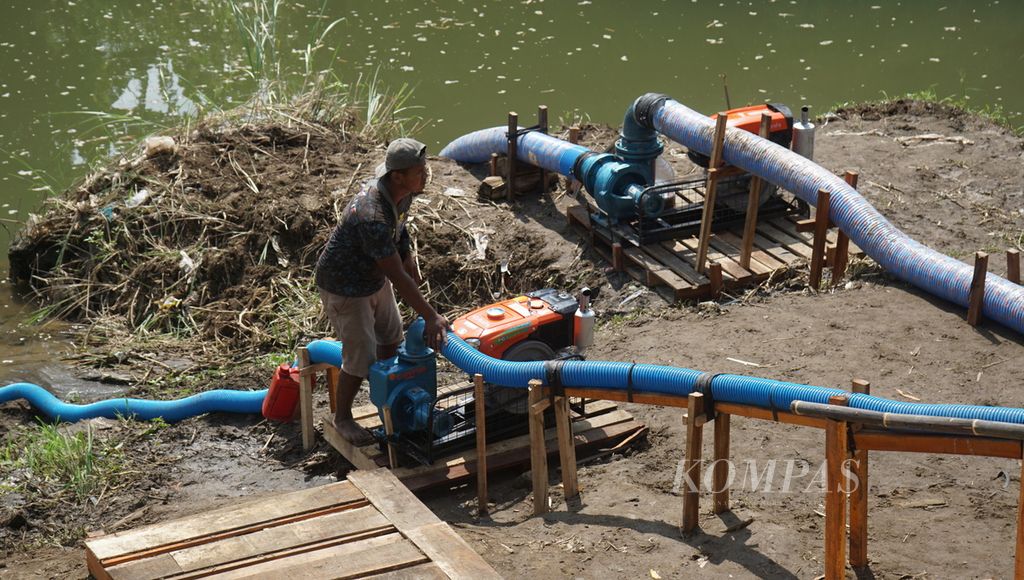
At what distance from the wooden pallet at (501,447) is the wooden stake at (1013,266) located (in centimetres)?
266

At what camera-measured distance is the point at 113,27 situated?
15469 mm

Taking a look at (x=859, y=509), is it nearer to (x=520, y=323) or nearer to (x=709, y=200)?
(x=520, y=323)

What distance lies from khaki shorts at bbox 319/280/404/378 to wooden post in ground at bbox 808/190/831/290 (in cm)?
305

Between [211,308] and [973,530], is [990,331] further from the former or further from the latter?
[211,308]

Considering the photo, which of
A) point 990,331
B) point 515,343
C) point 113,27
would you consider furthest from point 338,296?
point 113,27

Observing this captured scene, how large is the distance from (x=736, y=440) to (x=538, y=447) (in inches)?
44.8

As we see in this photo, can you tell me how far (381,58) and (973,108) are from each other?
7.31 metres

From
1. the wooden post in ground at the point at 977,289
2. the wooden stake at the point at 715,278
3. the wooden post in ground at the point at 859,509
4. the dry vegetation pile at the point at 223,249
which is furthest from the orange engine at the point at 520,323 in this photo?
the wooden post in ground at the point at 977,289

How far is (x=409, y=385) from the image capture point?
5.75 meters

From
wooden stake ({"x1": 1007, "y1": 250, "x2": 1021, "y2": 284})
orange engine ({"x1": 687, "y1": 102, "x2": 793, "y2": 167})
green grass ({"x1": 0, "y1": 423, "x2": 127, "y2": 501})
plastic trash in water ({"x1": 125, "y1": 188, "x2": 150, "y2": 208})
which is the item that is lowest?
green grass ({"x1": 0, "y1": 423, "x2": 127, "y2": 501})

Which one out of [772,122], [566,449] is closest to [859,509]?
[566,449]

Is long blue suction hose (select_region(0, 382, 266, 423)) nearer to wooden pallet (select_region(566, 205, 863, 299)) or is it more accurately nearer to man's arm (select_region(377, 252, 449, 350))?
man's arm (select_region(377, 252, 449, 350))

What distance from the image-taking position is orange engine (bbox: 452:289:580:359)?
19.2 feet

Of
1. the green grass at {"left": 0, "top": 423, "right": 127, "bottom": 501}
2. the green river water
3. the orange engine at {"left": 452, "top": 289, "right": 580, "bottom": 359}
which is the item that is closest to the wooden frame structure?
the orange engine at {"left": 452, "top": 289, "right": 580, "bottom": 359}
